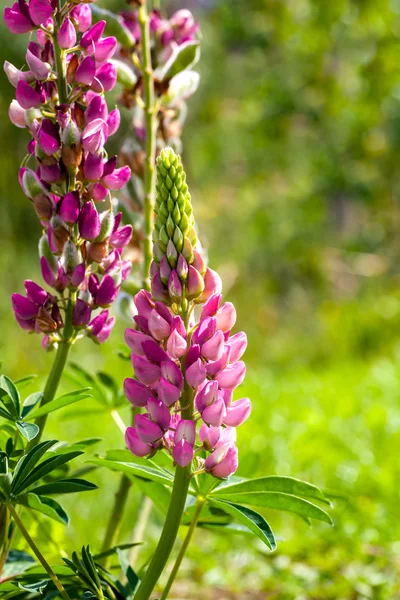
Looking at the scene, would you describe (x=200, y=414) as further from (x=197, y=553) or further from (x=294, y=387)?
(x=294, y=387)

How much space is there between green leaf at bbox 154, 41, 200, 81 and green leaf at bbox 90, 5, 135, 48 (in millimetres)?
84

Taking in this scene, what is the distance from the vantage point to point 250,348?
7.59m

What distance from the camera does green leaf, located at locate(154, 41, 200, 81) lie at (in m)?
1.26

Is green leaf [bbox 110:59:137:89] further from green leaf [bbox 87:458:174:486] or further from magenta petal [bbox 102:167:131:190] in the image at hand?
green leaf [bbox 87:458:174:486]

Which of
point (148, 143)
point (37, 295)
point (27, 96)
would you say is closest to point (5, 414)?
point (37, 295)

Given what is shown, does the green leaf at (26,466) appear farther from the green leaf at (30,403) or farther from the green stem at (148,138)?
the green stem at (148,138)

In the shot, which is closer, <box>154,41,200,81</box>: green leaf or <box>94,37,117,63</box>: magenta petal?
<box>94,37,117,63</box>: magenta petal

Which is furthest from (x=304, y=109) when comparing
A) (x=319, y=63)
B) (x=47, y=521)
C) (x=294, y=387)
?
(x=47, y=521)

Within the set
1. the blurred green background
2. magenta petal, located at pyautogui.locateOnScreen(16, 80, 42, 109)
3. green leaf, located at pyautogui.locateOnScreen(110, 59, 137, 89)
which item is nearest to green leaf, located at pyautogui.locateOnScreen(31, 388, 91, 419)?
magenta petal, located at pyautogui.locateOnScreen(16, 80, 42, 109)

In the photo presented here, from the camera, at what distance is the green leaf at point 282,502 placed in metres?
0.75

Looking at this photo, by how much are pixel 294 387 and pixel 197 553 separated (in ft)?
7.95

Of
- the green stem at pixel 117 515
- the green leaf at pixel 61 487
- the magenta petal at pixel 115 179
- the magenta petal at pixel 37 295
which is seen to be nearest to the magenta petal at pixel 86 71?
the magenta petal at pixel 115 179

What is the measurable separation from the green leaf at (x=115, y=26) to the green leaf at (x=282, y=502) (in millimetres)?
840

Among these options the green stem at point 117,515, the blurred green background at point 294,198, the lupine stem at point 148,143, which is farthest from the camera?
the blurred green background at point 294,198
